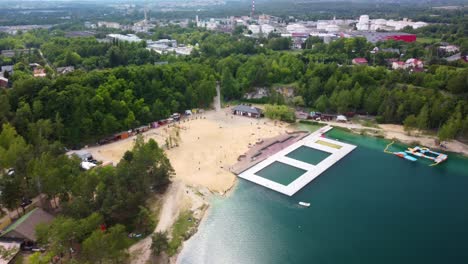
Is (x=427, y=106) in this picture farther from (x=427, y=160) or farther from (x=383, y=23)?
(x=383, y=23)

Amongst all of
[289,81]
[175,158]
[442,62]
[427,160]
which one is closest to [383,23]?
[442,62]

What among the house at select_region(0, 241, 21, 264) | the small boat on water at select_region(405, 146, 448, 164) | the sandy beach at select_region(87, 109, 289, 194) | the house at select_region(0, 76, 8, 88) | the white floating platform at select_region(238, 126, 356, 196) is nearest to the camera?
the house at select_region(0, 241, 21, 264)

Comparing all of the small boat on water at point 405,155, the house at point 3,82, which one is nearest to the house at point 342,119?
the small boat on water at point 405,155

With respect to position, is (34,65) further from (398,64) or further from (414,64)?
(414,64)

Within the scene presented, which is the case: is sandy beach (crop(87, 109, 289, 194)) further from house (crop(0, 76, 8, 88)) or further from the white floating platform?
house (crop(0, 76, 8, 88))

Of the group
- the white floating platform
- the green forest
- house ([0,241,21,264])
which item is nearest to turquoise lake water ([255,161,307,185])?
the white floating platform

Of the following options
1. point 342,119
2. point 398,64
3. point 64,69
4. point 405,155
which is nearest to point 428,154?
point 405,155

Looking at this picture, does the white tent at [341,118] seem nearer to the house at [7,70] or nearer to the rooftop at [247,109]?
the rooftop at [247,109]
